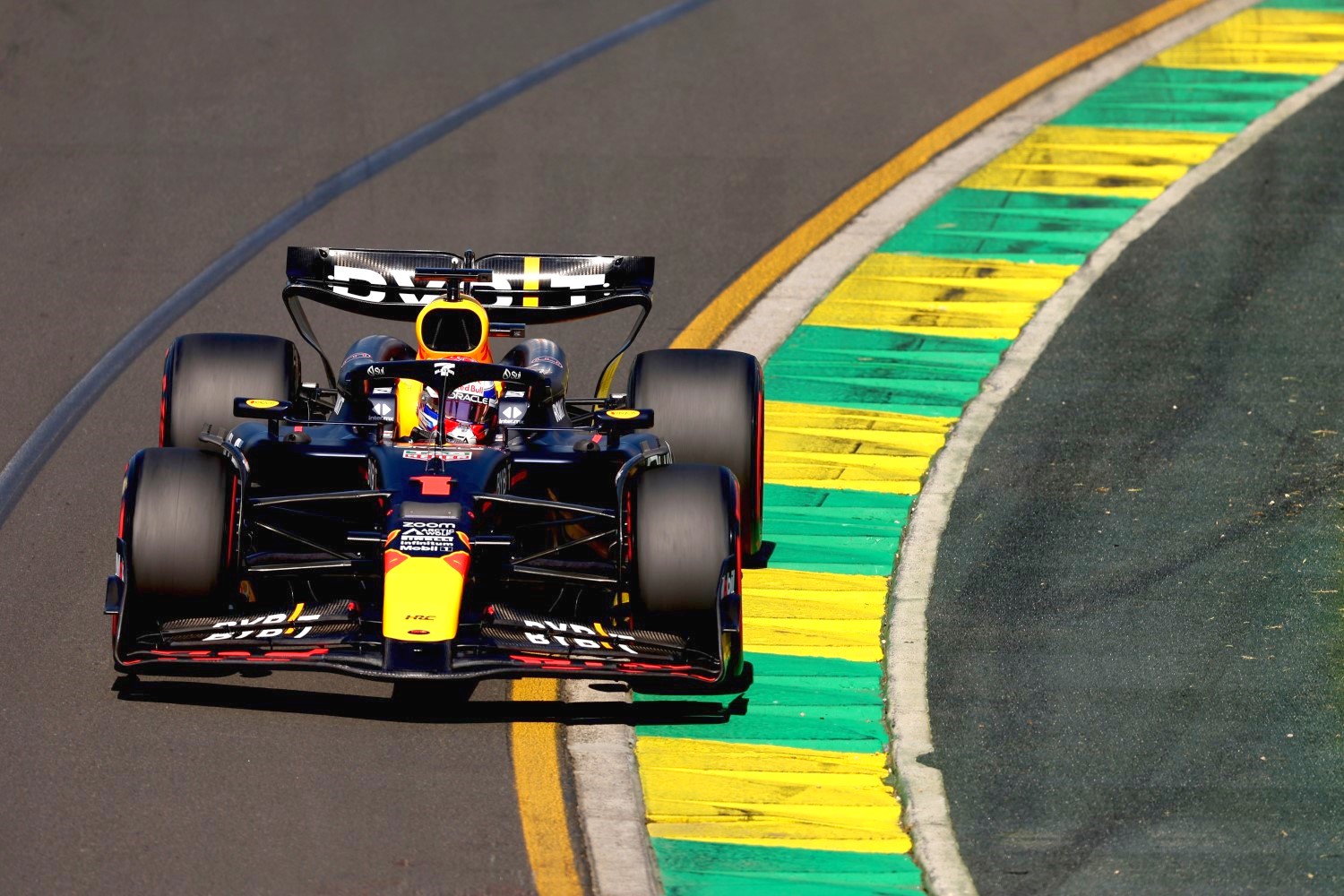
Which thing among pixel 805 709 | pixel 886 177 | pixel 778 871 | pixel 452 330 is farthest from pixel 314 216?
pixel 778 871

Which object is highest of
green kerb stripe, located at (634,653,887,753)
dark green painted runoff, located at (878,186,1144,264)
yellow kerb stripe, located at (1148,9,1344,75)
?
yellow kerb stripe, located at (1148,9,1344,75)

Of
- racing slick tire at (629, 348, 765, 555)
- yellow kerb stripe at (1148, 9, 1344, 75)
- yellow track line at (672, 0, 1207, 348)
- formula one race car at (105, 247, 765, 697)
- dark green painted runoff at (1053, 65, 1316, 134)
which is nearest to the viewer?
formula one race car at (105, 247, 765, 697)

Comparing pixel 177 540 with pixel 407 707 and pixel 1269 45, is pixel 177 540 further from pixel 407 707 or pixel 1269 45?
pixel 1269 45

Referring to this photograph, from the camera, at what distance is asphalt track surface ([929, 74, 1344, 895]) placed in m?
7.63

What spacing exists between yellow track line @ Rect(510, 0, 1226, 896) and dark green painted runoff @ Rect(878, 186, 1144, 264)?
516mm

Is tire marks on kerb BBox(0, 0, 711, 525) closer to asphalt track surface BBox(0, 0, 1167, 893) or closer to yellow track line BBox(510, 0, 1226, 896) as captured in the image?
asphalt track surface BBox(0, 0, 1167, 893)

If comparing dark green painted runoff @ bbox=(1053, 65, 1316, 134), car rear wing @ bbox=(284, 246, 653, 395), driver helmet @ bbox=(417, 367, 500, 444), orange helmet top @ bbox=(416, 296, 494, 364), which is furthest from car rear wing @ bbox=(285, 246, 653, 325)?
dark green painted runoff @ bbox=(1053, 65, 1316, 134)

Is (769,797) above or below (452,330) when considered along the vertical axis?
below

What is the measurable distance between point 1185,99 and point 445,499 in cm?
971

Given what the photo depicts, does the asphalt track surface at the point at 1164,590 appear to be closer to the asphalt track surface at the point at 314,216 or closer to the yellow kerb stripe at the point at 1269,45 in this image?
the asphalt track surface at the point at 314,216

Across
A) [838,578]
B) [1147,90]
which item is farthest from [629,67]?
[838,578]

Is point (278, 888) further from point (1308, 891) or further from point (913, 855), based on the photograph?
point (1308, 891)

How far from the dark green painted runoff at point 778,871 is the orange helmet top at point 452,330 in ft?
9.79

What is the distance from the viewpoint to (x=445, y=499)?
848 centimetres
